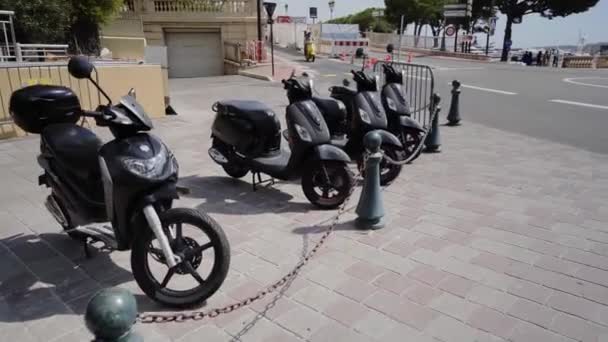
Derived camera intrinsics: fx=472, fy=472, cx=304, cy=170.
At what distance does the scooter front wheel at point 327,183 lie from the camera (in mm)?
4418

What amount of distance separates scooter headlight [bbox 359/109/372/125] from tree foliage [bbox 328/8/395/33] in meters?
50.5

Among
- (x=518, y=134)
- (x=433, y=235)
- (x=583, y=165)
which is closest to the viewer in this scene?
(x=433, y=235)

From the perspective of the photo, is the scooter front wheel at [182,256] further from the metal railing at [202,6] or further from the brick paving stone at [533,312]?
the metal railing at [202,6]

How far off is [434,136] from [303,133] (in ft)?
10.0

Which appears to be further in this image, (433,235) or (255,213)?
(255,213)

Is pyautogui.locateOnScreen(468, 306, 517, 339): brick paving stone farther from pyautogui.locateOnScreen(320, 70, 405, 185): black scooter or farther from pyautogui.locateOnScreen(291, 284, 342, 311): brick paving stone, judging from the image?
pyautogui.locateOnScreen(320, 70, 405, 185): black scooter

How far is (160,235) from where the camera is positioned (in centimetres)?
262

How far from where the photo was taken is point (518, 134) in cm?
834

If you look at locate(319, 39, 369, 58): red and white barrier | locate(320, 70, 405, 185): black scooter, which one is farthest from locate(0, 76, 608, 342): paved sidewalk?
locate(319, 39, 369, 58): red and white barrier

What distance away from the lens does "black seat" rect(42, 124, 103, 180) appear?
3.22 meters

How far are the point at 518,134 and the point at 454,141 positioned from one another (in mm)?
1490

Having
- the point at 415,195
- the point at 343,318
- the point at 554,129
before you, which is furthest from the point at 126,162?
the point at 554,129

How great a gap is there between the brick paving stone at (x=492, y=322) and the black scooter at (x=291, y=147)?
6.00 feet

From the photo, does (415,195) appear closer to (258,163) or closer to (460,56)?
(258,163)
